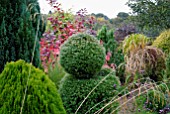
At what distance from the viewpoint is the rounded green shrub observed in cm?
204

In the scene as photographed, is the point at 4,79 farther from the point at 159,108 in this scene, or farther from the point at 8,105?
the point at 159,108

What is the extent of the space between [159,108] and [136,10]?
892cm

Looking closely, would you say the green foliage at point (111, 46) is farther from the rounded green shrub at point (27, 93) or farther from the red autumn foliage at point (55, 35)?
the rounded green shrub at point (27, 93)

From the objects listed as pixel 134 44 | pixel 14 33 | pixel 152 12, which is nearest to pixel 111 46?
pixel 134 44

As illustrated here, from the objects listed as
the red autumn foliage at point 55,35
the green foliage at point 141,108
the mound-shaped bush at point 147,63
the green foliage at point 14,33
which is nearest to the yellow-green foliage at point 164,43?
the mound-shaped bush at point 147,63

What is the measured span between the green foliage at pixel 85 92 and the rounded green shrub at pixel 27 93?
6.49ft

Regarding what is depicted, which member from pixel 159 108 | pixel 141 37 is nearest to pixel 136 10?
pixel 141 37

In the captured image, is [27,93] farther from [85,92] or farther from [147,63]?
[147,63]

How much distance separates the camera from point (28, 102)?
6.66ft

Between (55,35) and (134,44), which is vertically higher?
(55,35)

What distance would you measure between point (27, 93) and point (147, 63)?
20.0 ft

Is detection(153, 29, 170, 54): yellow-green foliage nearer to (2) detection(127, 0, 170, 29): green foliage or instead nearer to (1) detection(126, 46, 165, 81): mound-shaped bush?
(1) detection(126, 46, 165, 81): mound-shaped bush

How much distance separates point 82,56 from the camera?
4.19 m

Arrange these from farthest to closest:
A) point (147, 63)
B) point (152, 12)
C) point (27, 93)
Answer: point (152, 12) < point (147, 63) < point (27, 93)
